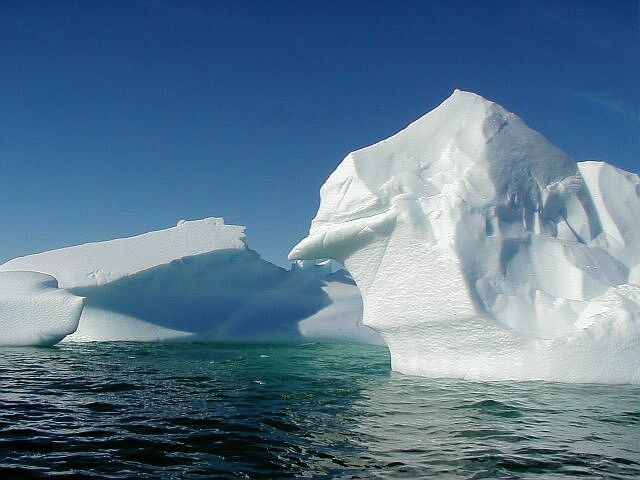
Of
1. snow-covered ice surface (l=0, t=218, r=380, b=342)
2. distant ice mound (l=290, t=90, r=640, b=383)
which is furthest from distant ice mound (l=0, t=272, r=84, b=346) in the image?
distant ice mound (l=290, t=90, r=640, b=383)

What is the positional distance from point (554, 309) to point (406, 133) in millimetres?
5084

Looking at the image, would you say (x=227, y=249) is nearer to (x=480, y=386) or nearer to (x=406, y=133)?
(x=406, y=133)

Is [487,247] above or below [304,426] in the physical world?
above

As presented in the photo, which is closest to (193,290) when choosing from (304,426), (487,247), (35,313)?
(35,313)

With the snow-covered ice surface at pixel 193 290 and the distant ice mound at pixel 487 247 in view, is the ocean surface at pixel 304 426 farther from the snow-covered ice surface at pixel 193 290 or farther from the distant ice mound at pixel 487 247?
the snow-covered ice surface at pixel 193 290

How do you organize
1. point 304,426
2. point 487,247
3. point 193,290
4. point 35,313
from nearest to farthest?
1. point 304,426
2. point 487,247
3. point 35,313
4. point 193,290

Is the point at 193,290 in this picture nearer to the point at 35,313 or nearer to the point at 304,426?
the point at 35,313

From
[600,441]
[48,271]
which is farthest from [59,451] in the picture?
[48,271]

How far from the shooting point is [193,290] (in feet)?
63.8

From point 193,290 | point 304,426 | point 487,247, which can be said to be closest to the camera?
point 304,426

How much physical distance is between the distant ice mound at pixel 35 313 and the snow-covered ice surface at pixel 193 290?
4.90 feet

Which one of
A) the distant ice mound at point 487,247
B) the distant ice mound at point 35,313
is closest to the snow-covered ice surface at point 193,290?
the distant ice mound at point 35,313

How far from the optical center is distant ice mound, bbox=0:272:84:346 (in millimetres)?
14672

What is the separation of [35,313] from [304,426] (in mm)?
11187
